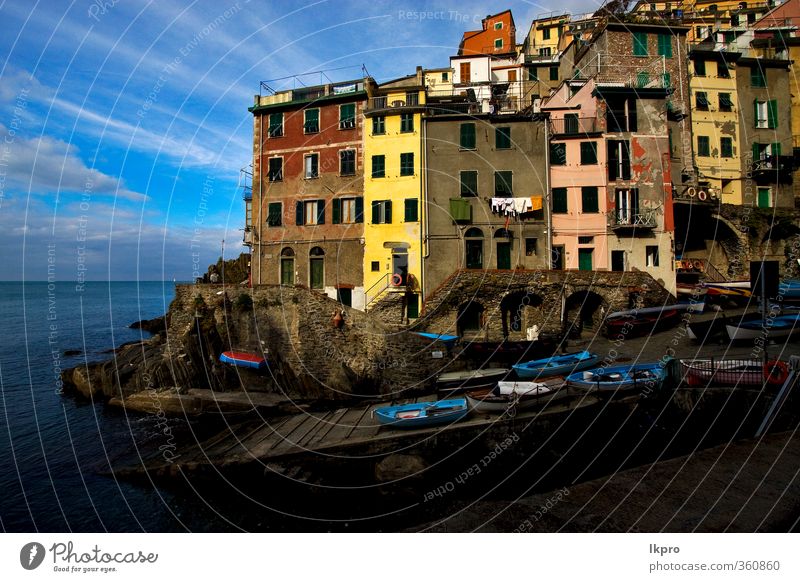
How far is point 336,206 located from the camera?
2623 centimetres

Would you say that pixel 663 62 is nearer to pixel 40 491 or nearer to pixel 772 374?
pixel 772 374

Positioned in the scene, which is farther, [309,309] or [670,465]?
[309,309]

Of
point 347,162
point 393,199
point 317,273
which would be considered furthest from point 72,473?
point 347,162

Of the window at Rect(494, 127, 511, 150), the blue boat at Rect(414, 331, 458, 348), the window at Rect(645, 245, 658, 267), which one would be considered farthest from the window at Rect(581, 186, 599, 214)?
the blue boat at Rect(414, 331, 458, 348)

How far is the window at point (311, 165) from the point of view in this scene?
88.1 ft

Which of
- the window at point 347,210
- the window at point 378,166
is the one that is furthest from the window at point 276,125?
the window at point 378,166

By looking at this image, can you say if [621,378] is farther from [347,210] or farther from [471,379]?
[347,210]

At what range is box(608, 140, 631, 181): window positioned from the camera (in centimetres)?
2391

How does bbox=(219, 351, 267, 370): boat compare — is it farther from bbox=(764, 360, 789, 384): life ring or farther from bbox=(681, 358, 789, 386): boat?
bbox=(764, 360, 789, 384): life ring
